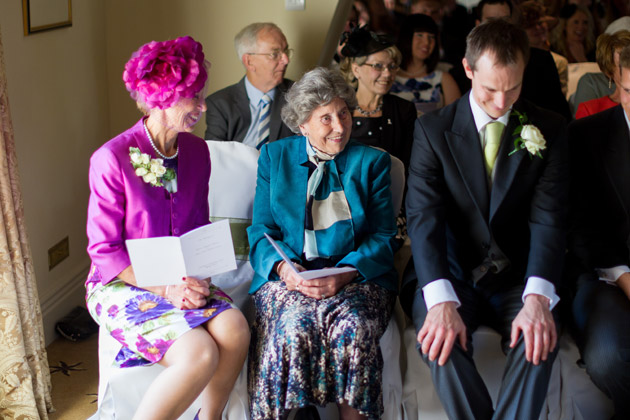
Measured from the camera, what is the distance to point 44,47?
132 inches

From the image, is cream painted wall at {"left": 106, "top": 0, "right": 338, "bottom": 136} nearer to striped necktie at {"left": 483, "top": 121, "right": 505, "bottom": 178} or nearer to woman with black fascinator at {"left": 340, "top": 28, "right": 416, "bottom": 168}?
woman with black fascinator at {"left": 340, "top": 28, "right": 416, "bottom": 168}

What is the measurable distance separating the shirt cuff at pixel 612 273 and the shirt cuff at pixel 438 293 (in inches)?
Result: 23.2

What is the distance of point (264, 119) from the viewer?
363cm

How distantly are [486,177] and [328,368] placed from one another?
2.73ft

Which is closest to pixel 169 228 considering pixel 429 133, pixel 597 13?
pixel 429 133

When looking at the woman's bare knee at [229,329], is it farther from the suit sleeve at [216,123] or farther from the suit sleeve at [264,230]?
the suit sleeve at [216,123]

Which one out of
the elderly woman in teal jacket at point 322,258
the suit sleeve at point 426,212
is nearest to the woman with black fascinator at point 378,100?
the elderly woman in teal jacket at point 322,258

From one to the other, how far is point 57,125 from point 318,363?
1885mm

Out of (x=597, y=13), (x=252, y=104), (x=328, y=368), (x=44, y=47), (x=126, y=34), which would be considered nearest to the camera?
(x=328, y=368)

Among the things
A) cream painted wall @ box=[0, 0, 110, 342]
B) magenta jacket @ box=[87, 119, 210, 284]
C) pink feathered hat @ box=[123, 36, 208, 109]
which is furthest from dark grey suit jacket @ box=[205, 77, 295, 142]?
pink feathered hat @ box=[123, 36, 208, 109]

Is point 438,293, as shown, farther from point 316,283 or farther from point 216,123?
point 216,123

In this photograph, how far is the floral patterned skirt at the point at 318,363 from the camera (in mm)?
2348

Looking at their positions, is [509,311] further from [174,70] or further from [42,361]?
[42,361]

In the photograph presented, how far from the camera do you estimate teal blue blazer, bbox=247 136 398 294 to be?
2.66 metres
